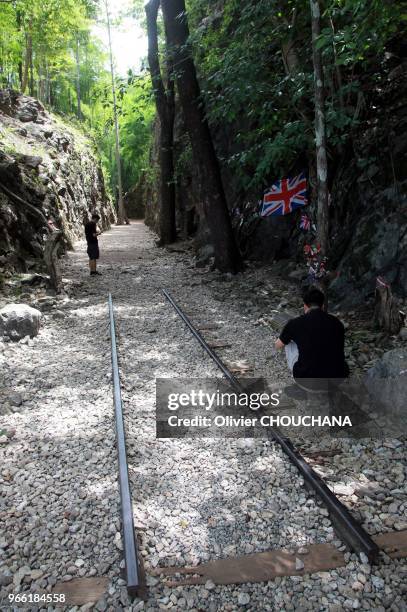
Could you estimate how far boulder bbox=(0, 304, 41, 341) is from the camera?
709 centimetres

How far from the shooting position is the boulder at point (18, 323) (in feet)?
23.3

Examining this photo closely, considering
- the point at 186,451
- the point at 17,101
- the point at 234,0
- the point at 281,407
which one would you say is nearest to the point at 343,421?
the point at 281,407

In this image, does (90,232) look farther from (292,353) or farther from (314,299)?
(314,299)

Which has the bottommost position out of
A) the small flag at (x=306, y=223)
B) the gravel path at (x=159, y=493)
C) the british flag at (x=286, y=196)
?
the gravel path at (x=159, y=493)

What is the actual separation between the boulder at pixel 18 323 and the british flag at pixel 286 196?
236 inches

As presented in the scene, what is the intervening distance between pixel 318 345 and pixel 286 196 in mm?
6582

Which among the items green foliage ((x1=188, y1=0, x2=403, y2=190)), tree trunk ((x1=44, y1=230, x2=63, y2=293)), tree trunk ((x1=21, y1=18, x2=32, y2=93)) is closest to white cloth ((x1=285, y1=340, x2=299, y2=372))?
green foliage ((x1=188, y1=0, x2=403, y2=190))

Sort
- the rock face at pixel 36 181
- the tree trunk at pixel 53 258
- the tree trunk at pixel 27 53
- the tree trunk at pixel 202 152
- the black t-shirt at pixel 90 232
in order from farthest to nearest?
the tree trunk at pixel 27 53 < the black t-shirt at pixel 90 232 < the tree trunk at pixel 202 152 < the rock face at pixel 36 181 < the tree trunk at pixel 53 258

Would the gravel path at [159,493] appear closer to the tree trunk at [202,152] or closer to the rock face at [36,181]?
the rock face at [36,181]

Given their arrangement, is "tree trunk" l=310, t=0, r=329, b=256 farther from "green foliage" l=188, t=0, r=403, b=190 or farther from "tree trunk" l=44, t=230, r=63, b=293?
"tree trunk" l=44, t=230, r=63, b=293

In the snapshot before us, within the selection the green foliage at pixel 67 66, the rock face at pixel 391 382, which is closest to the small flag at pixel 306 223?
the green foliage at pixel 67 66

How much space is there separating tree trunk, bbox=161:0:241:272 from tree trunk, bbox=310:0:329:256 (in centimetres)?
492

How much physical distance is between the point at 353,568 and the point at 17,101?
76.5 ft

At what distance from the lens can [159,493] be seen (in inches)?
137
